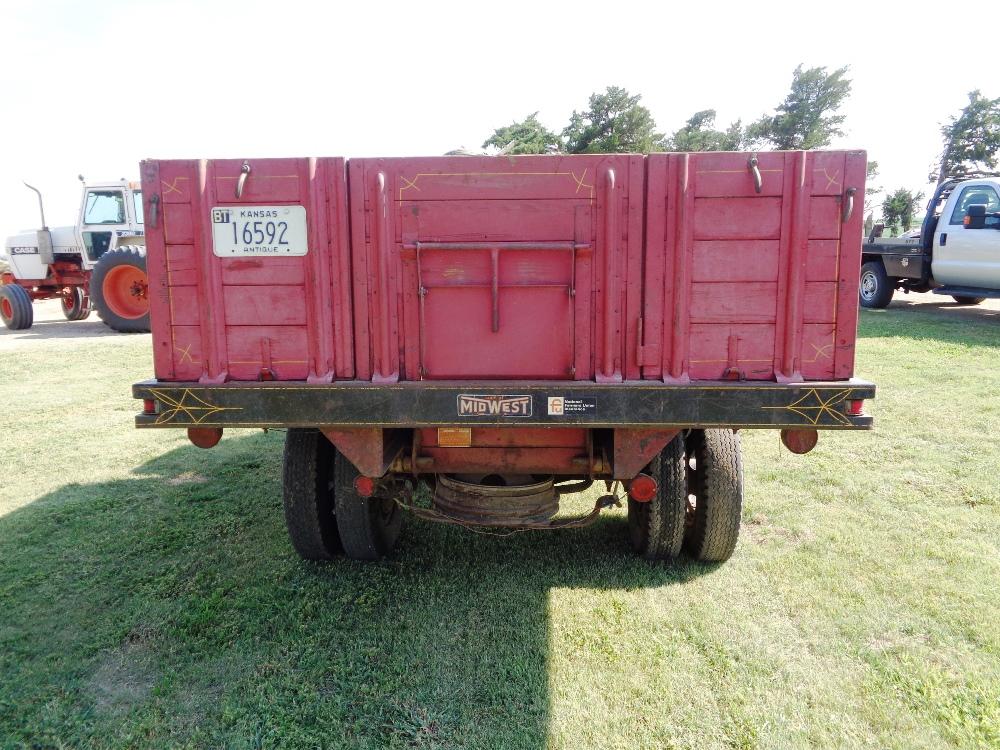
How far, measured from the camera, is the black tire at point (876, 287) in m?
14.6

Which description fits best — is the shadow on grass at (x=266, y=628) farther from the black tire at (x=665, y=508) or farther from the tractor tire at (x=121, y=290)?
the tractor tire at (x=121, y=290)

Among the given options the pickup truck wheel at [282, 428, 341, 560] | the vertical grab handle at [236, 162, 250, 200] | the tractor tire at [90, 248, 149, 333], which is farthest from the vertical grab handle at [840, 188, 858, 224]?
the tractor tire at [90, 248, 149, 333]

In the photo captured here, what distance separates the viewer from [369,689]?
2.85 m

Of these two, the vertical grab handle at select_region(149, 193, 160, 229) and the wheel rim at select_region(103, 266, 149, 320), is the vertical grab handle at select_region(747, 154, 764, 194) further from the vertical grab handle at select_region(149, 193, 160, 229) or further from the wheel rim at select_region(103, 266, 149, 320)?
the wheel rim at select_region(103, 266, 149, 320)

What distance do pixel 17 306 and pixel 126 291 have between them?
11.8ft

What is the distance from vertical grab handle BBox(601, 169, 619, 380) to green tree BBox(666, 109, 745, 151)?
37.0 metres

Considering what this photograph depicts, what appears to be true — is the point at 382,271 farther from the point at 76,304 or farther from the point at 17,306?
the point at 76,304

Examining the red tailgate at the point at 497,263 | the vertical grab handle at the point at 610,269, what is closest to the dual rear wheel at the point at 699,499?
the vertical grab handle at the point at 610,269

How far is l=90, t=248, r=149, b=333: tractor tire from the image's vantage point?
13.2 meters

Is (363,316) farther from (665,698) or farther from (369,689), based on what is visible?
(665,698)

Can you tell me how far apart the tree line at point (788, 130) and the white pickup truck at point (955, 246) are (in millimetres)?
19810

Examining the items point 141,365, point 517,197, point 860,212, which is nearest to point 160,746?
point 517,197

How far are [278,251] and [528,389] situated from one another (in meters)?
1.25

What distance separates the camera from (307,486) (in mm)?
3787
